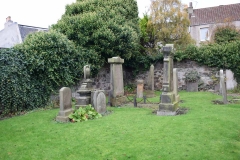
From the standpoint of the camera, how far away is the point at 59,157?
15.0 feet

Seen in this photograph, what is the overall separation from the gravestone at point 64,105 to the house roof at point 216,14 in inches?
954

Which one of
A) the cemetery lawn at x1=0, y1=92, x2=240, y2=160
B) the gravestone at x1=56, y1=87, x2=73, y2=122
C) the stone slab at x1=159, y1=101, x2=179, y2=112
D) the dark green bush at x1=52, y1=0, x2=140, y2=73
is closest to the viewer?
the cemetery lawn at x1=0, y1=92, x2=240, y2=160

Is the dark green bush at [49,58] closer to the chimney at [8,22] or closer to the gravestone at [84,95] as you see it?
the gravestone at [84,95]

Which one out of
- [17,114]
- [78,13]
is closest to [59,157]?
[17,114]

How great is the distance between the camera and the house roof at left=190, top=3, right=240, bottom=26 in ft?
88.9

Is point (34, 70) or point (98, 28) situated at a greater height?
point (98, 28)

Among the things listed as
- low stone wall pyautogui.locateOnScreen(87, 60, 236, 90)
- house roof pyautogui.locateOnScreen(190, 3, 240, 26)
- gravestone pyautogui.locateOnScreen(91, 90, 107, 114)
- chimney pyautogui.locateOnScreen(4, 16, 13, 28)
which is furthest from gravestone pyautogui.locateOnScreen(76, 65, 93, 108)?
house roof pyautogui.locateOnScreen(190, 3, 240, 26)

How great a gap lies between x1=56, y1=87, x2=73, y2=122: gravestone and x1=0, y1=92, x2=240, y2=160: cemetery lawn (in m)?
0.34

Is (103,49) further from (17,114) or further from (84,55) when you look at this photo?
(17,114)

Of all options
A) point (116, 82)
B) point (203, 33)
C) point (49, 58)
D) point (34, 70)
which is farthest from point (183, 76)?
point (203, 33)

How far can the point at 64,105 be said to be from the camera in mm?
7715

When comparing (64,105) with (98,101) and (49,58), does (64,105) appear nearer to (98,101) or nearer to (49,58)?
(98,101)

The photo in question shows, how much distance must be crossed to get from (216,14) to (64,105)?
27025mm

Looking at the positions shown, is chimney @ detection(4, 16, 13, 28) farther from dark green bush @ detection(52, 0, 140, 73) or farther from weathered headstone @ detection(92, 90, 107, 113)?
weathered headstone @ detection(92, 90, 107, 113)
